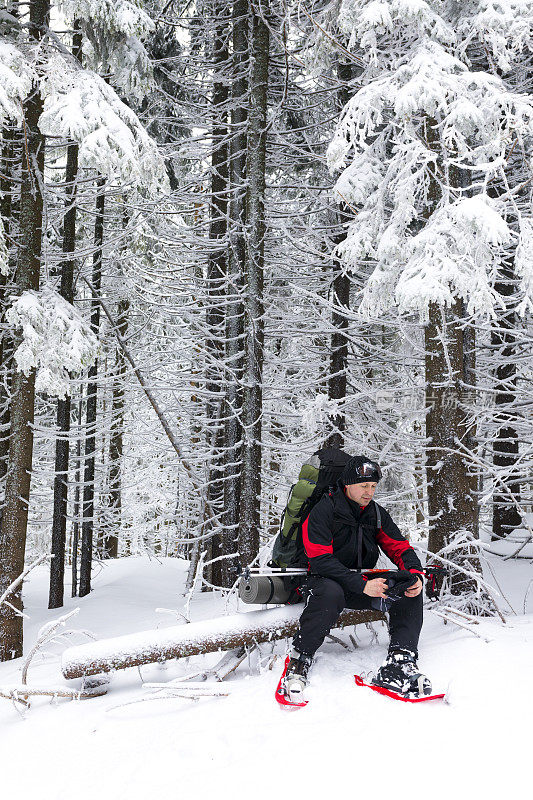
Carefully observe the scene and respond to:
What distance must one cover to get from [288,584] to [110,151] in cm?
526

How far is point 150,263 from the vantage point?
14.5 metres

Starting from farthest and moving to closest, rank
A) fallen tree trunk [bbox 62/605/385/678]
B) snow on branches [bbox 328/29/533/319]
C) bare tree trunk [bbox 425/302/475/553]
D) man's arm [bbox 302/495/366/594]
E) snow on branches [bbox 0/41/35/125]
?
snow on branches [bbox 0/41/35/125], bare tree trunk [bbox 425/302/475/553], snow on branches [bbox 328/29/533/319], fallen tree trunk [bbox 62/605/385/678], man's arm [bbox 302/495/366/594]

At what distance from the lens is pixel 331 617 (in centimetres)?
409

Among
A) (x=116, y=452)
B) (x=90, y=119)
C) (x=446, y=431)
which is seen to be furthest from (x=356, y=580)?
(x=116, y=452)

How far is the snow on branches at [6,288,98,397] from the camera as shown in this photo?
785cm

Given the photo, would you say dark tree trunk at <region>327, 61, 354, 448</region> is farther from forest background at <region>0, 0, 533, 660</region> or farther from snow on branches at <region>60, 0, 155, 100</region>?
snow on branches at <region>60, 0, 155, 100</region>

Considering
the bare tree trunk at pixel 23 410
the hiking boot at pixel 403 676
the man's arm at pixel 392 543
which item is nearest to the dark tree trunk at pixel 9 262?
the bare tree trunk at pixel 23 410

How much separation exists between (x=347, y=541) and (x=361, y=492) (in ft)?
1.53

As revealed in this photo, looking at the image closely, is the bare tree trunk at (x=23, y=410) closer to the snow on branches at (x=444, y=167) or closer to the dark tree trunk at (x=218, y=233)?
the dark tree trunk at (x=218, y=233)

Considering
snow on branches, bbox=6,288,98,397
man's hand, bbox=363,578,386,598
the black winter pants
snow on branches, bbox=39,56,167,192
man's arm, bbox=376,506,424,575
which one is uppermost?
snow on branches, bbox=39,56,167,192

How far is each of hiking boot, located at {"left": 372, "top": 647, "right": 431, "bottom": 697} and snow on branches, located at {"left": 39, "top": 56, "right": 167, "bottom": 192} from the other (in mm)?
6027

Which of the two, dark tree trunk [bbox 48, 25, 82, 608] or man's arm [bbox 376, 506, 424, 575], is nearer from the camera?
man's arm [bbox 376, 506, 424, 575]

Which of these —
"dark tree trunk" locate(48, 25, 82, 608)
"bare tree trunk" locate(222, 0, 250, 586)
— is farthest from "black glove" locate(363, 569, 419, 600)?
"dark tree trunk" locate(48, 25, 82, 608)

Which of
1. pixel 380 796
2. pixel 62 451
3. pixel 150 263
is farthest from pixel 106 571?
pixel 380 796
